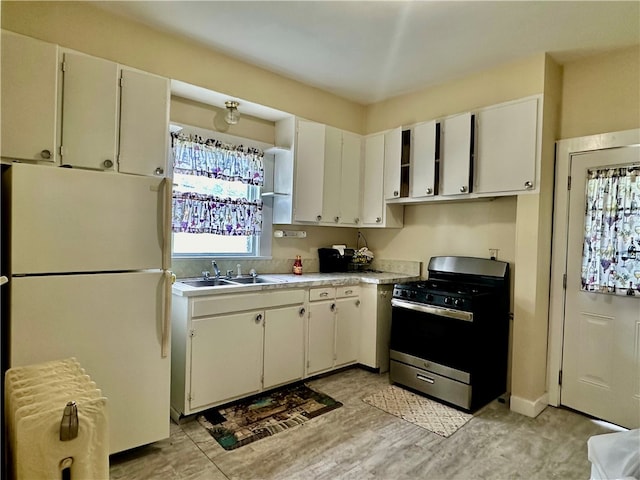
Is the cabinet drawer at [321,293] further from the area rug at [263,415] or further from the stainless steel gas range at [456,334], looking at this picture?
the area rug at [263,415]

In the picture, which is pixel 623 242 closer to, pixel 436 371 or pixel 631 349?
pixel 631 349

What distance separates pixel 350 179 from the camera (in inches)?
152

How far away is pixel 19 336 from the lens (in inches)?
69.6

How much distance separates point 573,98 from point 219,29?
8.93 ft

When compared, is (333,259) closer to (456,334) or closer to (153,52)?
(456,334)

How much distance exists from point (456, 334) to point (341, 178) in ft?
6.06

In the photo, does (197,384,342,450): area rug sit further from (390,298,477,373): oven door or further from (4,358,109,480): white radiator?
(4,358,109,480): white radiator

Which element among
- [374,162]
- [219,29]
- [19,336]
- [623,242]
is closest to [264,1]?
[219,29]

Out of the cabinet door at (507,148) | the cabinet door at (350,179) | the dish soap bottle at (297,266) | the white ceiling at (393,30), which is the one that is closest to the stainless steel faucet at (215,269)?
the dish soap bottle at (297,266)

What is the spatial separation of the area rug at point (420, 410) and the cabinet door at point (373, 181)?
5.39 feet

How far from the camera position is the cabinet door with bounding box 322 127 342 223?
12.0 ft

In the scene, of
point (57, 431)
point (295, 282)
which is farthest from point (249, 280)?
point (57, 431)

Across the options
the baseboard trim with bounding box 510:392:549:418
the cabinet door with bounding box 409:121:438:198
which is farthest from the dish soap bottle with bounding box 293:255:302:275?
the baseboard trim with bounding box 510:392:549:418

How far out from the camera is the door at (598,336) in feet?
8.48
